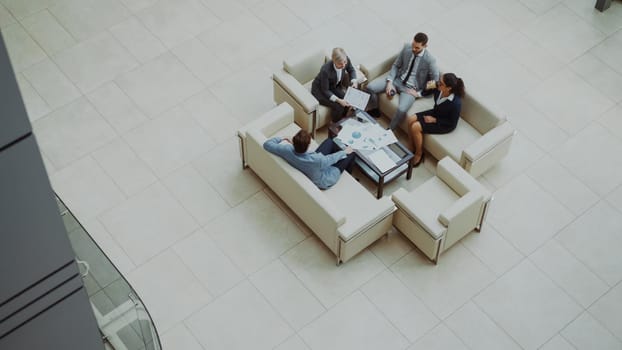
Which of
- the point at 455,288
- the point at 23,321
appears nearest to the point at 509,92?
the point at 455,288

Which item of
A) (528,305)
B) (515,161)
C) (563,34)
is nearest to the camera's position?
(528,305)

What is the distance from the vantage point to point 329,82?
10.9 m

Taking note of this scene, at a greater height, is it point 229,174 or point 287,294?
point 229,174

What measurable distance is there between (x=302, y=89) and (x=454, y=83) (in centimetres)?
191

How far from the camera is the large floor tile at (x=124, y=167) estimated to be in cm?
1066

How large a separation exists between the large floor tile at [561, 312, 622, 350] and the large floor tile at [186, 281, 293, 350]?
312 cm

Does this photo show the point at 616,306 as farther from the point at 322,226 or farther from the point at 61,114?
the point at 61,114

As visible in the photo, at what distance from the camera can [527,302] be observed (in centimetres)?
968

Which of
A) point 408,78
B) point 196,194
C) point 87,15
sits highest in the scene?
point 408,78

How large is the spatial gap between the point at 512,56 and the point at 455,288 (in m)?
4.06

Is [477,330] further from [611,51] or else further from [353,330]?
[611,51]

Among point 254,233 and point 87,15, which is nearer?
point 254,233

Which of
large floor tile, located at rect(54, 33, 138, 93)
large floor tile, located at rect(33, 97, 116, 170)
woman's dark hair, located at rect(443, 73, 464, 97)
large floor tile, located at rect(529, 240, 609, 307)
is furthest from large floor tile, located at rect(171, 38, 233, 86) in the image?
large floor tile, located at rect(529, 240, 609, 307)

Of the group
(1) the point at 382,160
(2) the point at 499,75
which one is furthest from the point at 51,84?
(2) the point at 499,75
